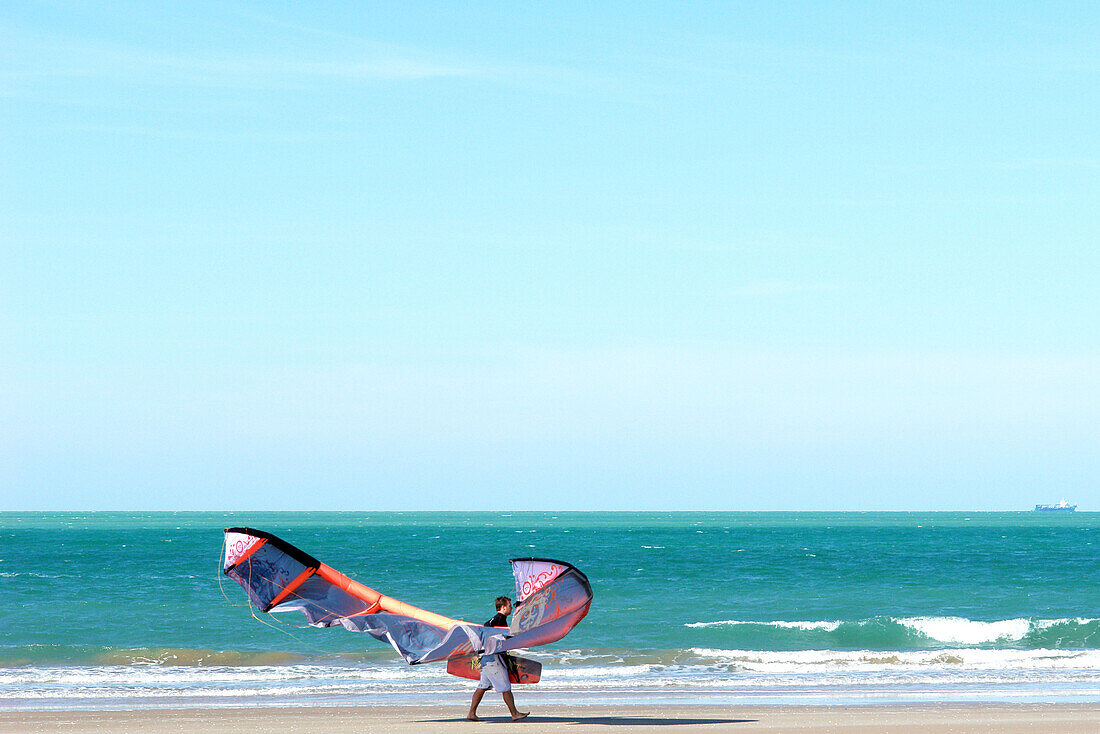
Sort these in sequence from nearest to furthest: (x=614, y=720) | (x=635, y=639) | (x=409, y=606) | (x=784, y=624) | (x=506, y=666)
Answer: (x=409, y=606) → (x=506, y=666) → (x=614, y=720) → (x=635, y=639) → (x=784, y=624)

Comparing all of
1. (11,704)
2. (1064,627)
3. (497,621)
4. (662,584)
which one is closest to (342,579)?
(497,621)

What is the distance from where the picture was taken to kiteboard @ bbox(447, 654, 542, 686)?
13.8 m

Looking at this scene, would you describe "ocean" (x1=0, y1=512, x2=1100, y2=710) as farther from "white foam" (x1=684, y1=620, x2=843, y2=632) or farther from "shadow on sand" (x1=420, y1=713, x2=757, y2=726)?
"shadow on sand" (x1=420, y1=713, x2=757, y2=726)

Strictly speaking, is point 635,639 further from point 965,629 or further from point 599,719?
point 599,719

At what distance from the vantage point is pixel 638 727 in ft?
46.5

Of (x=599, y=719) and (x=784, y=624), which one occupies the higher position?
(x=599, y=719)

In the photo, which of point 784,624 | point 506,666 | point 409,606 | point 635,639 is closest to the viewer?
point 409,606

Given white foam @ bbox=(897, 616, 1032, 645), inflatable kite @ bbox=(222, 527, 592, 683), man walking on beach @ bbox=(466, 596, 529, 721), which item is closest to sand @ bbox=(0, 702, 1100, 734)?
man walking on beach @ bbox=(466, 596, 529, 721)

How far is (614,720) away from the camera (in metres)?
14.9

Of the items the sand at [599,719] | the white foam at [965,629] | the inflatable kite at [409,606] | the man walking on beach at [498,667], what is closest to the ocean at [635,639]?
the white foam at [965,629]

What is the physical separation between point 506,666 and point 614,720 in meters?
1.92

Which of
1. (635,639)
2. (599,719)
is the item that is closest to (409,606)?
(599,719)

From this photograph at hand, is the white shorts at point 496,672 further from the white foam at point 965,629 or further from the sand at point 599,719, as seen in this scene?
the white foam at point 965,629

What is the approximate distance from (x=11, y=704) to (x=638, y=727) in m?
9.63
